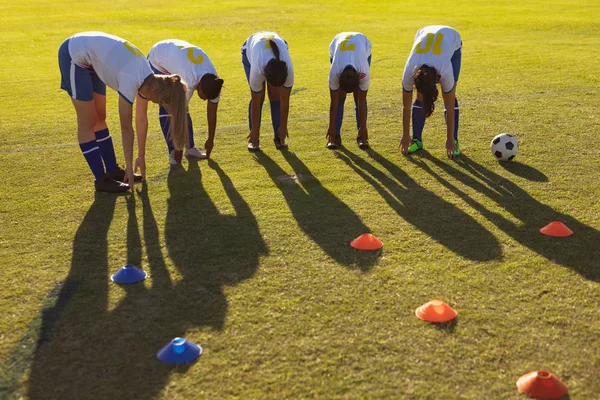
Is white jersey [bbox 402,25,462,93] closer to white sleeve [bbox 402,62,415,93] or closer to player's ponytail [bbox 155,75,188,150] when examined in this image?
white sleeve [bbox 402,62,415,93]

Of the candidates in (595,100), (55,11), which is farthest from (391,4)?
(595,100)

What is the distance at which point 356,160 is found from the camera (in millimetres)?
7293

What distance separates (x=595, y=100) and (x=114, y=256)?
771 cm

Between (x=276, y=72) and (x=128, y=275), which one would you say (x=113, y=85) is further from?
(x=128, y=275)

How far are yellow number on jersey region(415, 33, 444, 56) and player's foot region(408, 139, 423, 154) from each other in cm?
116

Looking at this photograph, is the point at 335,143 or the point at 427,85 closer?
the point at 427,85

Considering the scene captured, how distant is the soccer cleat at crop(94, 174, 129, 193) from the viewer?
633 centimetres

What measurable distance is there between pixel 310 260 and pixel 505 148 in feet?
10.5

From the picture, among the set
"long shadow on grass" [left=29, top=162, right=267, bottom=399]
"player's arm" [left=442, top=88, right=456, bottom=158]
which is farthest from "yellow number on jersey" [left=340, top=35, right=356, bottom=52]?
"long shadow on grass" [left=29, top=162, right=267, bottom=399]

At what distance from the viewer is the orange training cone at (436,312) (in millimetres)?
3975

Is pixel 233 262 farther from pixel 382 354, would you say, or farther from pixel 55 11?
pixel 55 11

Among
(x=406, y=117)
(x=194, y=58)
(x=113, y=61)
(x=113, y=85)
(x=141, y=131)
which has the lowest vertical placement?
(x=406, y=117)

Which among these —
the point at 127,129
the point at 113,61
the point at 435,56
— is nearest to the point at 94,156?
the point at 127,129

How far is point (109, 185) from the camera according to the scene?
20.9ft
